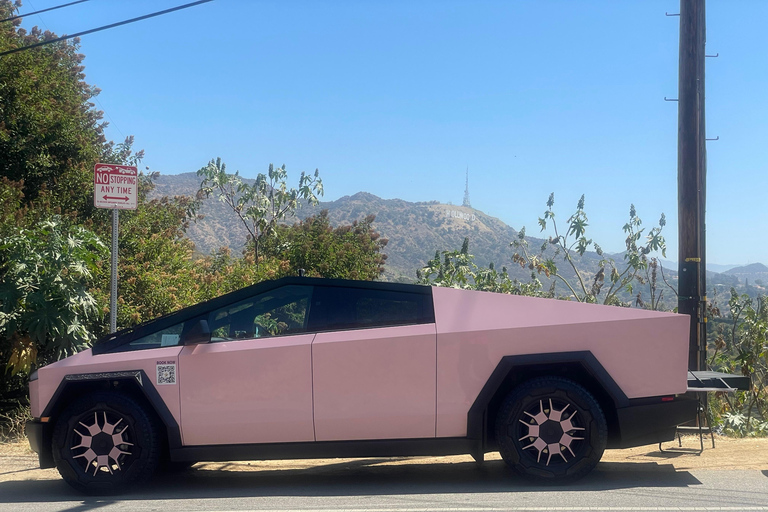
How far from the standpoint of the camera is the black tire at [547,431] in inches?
220

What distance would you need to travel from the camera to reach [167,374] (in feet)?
18.9

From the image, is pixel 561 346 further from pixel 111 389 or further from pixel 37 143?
pixel 37 143

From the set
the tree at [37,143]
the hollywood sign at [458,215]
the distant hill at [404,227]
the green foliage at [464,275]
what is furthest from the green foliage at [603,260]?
the hollywood sign at [458,215]

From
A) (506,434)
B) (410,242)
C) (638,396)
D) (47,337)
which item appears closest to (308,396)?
(506,434)

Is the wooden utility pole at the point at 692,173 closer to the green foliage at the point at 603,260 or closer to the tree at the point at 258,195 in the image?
the green foliage at the point at 603,260

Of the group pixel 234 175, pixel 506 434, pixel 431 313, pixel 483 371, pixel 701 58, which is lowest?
pixel 506 434

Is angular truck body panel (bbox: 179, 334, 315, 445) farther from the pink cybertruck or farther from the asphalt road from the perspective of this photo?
the asphalt road

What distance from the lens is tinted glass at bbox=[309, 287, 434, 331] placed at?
5.81 metres

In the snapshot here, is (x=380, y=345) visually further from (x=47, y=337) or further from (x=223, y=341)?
(x=47, y=337)

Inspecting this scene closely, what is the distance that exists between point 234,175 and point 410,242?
313 feet

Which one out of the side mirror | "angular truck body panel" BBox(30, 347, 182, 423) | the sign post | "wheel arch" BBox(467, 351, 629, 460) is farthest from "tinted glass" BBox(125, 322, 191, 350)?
"wheel arch" BBox(467, 351, 629, 460)

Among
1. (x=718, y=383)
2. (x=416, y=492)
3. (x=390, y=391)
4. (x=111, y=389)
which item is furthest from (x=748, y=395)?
(x=111, y=389)

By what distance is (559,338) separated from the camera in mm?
5660

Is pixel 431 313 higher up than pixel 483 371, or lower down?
higher up
